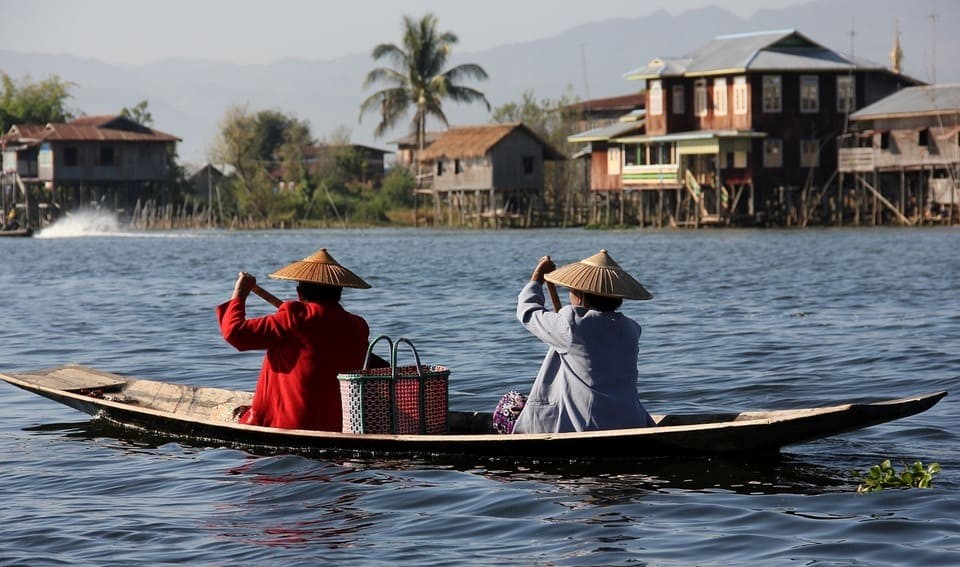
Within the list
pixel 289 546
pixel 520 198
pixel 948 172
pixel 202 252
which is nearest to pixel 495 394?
pixel 289 546

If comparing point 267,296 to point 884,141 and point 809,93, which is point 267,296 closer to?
point 884,141

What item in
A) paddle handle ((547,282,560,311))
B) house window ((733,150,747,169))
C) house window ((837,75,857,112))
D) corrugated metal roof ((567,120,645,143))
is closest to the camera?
paddle handle ((547,282,560,311))

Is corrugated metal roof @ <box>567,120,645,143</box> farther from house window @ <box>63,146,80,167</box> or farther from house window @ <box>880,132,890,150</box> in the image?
house window @ <box>63,146,80,167</box>

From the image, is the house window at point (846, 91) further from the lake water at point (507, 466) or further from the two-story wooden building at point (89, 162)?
the two-story wooden building at point (89, 162)

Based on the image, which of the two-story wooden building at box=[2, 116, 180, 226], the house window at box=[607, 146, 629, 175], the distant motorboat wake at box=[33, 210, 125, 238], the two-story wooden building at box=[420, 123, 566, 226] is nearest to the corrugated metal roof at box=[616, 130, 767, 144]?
the house window at box=[607, 146, 629, 175]

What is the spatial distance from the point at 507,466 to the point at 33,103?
77.0m

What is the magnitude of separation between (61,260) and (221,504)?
117ft

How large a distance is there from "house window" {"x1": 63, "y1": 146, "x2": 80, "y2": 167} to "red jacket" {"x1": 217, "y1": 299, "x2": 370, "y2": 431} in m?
59.3

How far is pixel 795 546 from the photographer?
302 inches

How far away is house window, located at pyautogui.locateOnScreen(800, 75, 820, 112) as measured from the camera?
53.9 meters

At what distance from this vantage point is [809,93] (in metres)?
54.0

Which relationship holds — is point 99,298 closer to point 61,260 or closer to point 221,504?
point 61,260

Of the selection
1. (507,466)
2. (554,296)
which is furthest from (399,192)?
(507,466)

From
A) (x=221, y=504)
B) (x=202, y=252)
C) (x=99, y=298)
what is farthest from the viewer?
(x=202, y=252)
